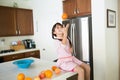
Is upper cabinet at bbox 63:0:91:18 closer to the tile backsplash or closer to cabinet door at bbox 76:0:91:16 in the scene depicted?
cabinet door at bbox 76:0:91:16

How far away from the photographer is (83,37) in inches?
107

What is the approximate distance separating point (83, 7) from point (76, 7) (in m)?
0.22

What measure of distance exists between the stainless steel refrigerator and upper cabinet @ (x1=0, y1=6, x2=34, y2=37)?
5.58 ft

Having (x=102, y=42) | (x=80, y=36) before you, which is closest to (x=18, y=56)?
(x=80, y=36)

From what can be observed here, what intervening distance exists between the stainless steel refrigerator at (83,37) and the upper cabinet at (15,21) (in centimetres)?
170

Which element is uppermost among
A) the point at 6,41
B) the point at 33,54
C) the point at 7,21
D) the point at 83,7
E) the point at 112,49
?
the point at 83,7

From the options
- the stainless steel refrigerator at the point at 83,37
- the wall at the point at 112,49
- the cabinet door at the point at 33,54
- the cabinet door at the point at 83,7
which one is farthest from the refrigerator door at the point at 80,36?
the cabinet door at the point at 33,54

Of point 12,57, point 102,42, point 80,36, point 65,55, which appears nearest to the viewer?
point 65,55

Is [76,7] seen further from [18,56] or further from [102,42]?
[18,56]

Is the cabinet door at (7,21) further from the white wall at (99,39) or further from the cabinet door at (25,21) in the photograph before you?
the white wall at (99,39)

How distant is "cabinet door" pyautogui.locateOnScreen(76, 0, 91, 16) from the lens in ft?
8.79

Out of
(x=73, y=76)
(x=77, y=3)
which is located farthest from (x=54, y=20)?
(x=73, y=76)

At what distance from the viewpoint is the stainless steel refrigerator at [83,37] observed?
2.61m

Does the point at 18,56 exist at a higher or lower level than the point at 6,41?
lower
